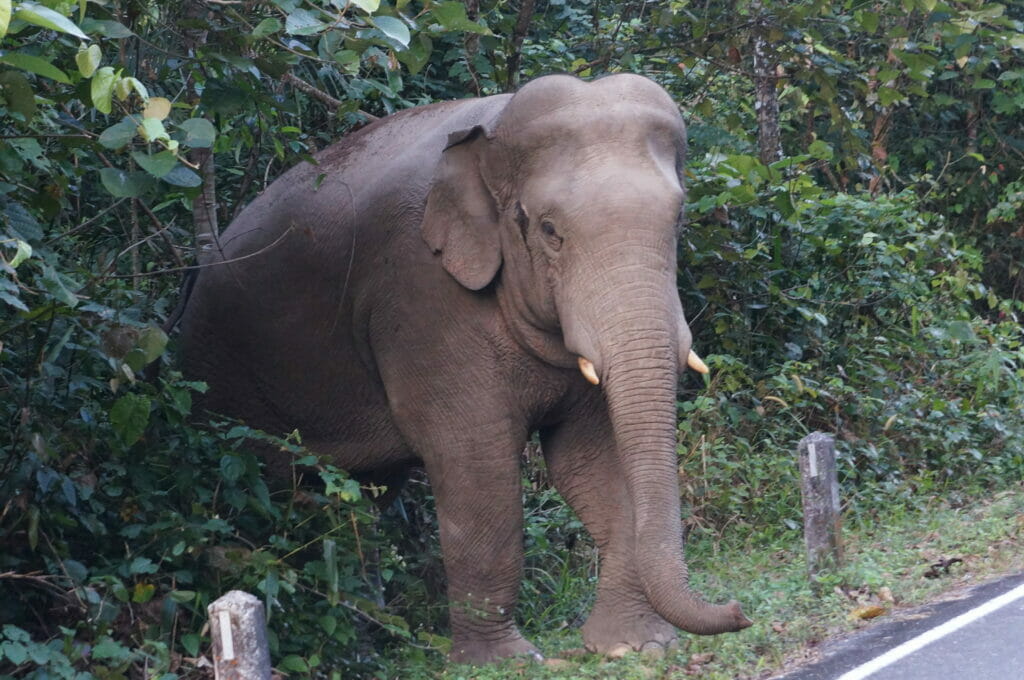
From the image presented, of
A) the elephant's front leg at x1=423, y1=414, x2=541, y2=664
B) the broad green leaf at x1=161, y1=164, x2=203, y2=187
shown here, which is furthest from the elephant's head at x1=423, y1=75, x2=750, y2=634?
the broad green leaf at x1=161, y1=164, x2=203, y2=187

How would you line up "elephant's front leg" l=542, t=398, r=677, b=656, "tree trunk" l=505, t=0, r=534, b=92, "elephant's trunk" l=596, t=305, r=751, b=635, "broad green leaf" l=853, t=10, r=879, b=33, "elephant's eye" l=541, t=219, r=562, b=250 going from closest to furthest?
"elephant's trunk" l=596, t=305, r=751, b=635 < "elephant's eye" l=541, t=219, r=562, b=250 < "elephant's front leg" l=542, t=398, r=677, b=656 < "broad green leaf" l=853, t=10, r=879, b=33 < "tree trunk" l=505, t=0, r=534, b=92

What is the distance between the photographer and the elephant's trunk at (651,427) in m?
5.09

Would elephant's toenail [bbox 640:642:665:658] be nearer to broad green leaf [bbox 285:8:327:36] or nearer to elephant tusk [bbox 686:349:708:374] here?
elephant tusk [bbox 686:349:708:374]

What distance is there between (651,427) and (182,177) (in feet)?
6.32

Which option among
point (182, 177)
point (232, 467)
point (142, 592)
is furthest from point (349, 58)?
point (142, 592)

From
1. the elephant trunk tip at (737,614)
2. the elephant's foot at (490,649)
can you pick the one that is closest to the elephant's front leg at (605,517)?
the elephant's foot at (490,649)

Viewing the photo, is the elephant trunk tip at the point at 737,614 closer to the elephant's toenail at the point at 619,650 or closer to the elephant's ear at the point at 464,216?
the elephant's toenail at the point at 619,650

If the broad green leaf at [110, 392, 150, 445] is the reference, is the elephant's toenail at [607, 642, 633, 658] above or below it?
below

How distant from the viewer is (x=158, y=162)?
4.62 metres

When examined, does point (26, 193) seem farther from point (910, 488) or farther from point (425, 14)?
point (910, 488)

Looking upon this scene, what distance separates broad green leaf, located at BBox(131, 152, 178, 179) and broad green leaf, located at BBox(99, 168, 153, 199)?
16 cm

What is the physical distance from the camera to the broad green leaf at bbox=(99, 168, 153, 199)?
4.75 meters

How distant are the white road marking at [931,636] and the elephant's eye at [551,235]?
2.01 meters

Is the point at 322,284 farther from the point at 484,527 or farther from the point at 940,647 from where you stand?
the point at 940,647
